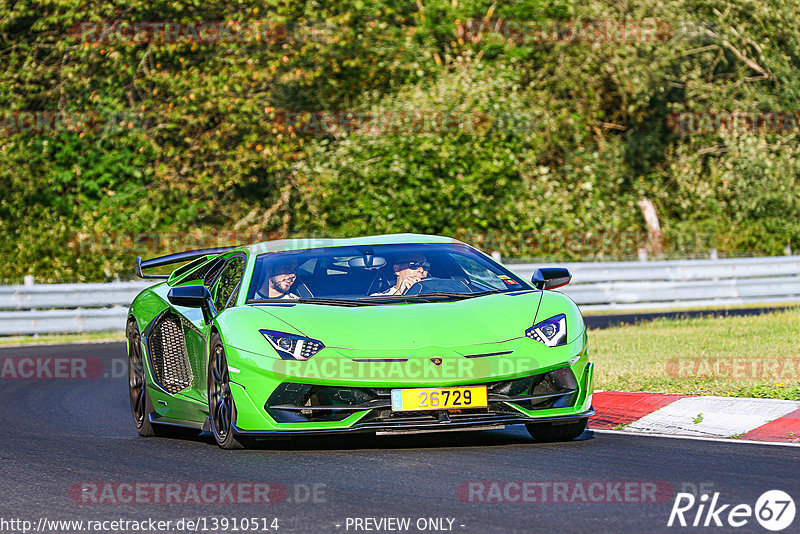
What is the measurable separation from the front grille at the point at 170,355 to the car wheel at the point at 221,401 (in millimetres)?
691

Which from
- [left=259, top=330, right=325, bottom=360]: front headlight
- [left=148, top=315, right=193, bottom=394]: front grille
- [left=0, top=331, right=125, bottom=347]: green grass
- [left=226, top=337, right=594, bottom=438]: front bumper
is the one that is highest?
[left=259, top=330, right=325, bottom=360]: front headlight

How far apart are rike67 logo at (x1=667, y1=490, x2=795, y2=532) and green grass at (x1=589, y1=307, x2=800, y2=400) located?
3467 millimetres

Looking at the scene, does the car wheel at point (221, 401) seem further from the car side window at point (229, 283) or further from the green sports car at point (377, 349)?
the car side window at point (229, 283)

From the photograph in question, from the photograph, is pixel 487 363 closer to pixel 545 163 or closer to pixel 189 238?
pixel 189 238

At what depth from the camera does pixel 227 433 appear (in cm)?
839

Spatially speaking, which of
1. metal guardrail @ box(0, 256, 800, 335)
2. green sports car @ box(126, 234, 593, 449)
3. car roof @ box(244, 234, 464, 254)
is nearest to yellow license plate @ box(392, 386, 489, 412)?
green sports car @ box(126, 234, 593, 449)

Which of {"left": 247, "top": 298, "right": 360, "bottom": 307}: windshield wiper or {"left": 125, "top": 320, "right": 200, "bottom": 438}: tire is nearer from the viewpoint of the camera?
{"left": 247, "top": 298, "right": 360, "bottom": 307}: windshield wiper

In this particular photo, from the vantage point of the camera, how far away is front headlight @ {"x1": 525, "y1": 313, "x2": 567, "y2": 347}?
26.7 feet

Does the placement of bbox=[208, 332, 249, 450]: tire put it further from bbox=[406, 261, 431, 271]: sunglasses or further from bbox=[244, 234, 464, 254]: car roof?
bbox=[406, 261, 431, 271]: sunglasses

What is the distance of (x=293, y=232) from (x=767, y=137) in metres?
11.3

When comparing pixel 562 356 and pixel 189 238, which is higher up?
pixel 562 356

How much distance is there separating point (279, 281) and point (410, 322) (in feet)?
4.01

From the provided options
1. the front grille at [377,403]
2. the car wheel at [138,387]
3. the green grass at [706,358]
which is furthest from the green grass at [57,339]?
the front grille at [377,403]

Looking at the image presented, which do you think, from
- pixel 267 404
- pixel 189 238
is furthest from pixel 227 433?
pixel 189 238
